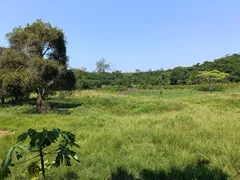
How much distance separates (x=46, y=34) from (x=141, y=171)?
1826 centimetres

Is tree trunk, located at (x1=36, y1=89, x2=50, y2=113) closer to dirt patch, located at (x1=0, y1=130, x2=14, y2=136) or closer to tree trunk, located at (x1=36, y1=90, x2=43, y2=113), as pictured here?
tree trunk, located at (x1=36, y1=90, x2=43, y2=113)

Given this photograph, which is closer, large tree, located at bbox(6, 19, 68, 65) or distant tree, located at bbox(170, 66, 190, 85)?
large tree, located at bbox(6, 19, 68, 65)

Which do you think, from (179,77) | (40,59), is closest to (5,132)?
(40,59)

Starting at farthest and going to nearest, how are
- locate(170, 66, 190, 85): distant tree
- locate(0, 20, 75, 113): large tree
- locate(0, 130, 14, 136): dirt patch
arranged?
locate(170, 66, 190, 85): distant tree
locate(0, 20, 75, 113): large tree
locate(0, 130, 14, 136): dirt patch

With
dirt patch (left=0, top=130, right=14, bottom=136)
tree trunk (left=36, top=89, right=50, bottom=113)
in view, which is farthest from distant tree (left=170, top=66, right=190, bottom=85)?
dirt patch (left=0, top=130, right=14, bottom=136)

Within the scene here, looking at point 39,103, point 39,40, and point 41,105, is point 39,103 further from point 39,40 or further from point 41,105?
point 39,40

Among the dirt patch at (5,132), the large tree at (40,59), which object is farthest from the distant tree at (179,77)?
the dirt patch at (5,132)

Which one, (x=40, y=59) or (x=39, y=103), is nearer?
(x=40, y=59)

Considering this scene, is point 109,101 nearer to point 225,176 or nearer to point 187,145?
point 187,145

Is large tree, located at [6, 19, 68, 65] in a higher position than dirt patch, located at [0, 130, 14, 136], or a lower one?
higher

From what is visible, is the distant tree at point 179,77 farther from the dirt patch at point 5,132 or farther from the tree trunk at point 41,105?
the dirt patch at point 5,132

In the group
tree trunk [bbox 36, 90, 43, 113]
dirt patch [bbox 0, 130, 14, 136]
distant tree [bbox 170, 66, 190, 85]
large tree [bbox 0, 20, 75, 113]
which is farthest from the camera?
distant tree [bbox 170, 66, 190, 85]

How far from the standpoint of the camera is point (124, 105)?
2361 cm

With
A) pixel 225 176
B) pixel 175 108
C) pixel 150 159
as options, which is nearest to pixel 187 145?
pixel 150 159
